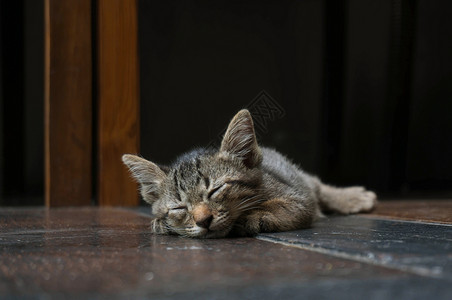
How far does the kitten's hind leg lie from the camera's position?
10.0 ft

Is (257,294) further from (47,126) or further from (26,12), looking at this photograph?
(26,12)

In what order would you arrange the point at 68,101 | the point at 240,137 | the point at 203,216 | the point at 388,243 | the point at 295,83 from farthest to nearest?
1. the point at 295,83
2. the point at 68,101
3. the point at 240,137
4. the point at 203,216
5. the point at 388,243

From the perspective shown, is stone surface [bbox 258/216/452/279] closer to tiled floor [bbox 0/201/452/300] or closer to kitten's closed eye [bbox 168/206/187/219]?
tiled floor [bbox 0/201/452/300]

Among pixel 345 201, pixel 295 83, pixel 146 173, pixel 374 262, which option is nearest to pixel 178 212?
pixel 146 173

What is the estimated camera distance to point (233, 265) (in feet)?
4.09

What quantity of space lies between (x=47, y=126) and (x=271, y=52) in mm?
2145

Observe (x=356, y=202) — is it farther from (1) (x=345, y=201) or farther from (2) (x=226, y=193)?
(2) (x=226, y=193)

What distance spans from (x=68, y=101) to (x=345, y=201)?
1.94m

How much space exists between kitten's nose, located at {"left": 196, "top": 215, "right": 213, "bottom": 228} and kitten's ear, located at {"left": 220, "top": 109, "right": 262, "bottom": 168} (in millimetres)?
377

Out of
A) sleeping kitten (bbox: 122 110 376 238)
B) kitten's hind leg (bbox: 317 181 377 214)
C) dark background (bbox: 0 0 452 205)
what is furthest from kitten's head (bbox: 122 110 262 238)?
dark background (bbox: 0 0 452 205)

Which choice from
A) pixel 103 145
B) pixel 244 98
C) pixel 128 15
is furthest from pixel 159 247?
pixel 244 98

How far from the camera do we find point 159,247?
165 centimetres

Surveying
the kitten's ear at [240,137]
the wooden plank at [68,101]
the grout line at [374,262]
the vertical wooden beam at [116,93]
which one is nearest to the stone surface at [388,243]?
the grout line at [374,262]

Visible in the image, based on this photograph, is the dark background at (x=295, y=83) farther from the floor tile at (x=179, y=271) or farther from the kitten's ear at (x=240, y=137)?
the floor tile at (x=179, y=271)
